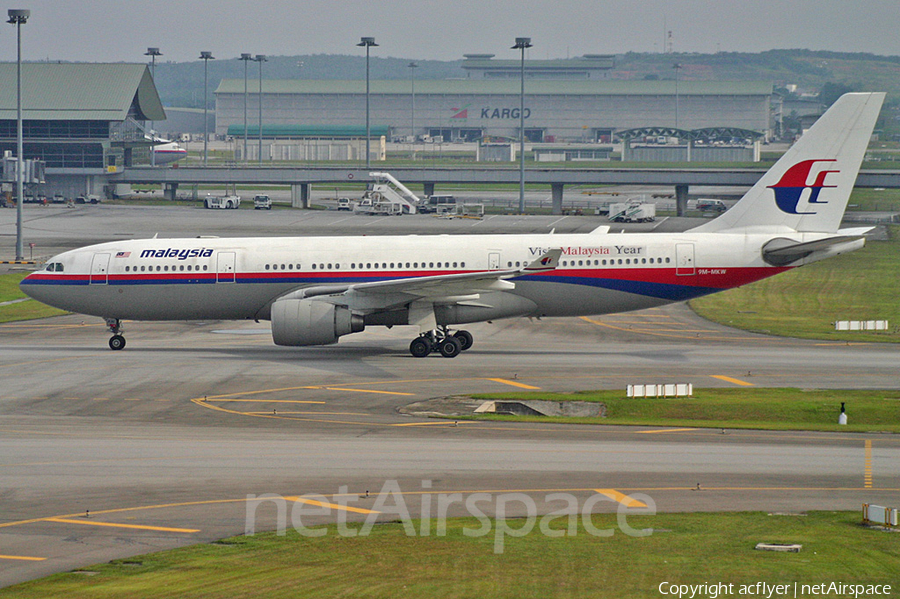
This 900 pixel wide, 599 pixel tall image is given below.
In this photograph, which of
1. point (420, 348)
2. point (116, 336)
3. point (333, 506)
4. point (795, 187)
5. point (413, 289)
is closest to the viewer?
point (333, 506)

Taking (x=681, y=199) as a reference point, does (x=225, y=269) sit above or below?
below

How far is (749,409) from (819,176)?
1486 centimetres

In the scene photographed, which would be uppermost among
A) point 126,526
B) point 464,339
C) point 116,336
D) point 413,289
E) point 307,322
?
point 413,289

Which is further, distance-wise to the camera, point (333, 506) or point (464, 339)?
point (464, 339)

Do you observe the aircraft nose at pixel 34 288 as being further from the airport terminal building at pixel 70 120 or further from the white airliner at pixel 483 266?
the airport terminal building at pixel 70 120

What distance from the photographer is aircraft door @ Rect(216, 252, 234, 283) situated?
142 feet

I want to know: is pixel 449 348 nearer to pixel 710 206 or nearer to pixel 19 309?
pixel 19 309

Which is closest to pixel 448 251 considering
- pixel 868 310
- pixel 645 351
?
pixel 645 351

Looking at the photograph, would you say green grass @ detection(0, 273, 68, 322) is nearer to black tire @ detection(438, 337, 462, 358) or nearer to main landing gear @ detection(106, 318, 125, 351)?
main landing gear @ detection(106, 318, 125, 351)

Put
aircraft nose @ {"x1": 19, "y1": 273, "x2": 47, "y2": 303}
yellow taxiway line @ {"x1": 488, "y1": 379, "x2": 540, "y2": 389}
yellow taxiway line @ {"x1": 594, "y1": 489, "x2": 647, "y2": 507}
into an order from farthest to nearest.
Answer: aircraft nose @ {"x1": 19, "y1": 273, "x2": 47, "y2": 303} → yellow taxiway line @ {"x1": 488, "y1": 379, "x2": 540, "y2": 389} → yellow taxiway line @ {"x1": 594, "y1": 489, "x2": 647, "y2": 507}

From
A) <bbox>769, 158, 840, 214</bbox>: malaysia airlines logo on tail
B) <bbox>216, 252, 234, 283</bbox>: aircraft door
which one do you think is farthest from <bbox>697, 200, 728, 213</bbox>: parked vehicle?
<bbox>216, 252, 234, 283</bbox>: aircraft door

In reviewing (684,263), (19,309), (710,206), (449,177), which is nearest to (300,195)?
(449,177)

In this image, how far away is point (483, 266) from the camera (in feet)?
141

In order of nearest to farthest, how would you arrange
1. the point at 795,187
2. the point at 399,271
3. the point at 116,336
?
the point at 399,271
the point at 795,187
the point at 116,336
